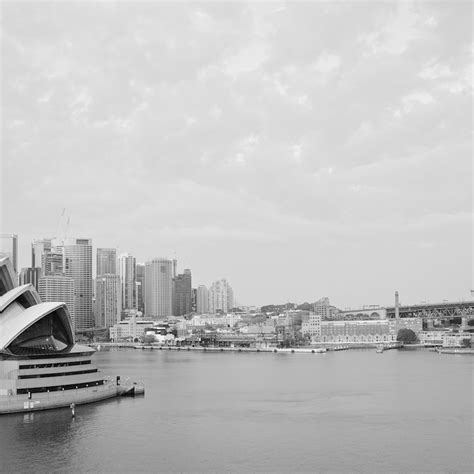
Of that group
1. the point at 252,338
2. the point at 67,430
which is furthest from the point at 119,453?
the point at 252,338

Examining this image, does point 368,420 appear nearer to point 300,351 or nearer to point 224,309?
point 300,351

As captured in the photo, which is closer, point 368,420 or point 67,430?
point 67,430

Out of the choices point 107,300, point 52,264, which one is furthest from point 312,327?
point 52,264

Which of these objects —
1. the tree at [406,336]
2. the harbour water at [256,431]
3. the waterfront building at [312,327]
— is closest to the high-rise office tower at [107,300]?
the waterfront building at [312,327]

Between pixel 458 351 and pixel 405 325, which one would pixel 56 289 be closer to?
pixel 405 325

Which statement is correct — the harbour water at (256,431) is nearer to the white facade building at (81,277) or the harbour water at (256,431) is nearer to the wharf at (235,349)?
the wharf at (235,349)

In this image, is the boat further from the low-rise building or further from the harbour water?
the low-rise building
